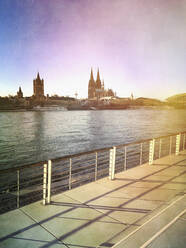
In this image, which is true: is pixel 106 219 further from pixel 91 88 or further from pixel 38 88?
pixel 91 88

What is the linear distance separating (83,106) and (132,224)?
14679 cm

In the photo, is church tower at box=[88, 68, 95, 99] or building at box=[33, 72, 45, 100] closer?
building at box=[33, 72, 45, 100]

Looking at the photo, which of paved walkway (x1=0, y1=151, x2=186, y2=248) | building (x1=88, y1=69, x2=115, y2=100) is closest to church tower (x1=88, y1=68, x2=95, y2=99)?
building (x1=88, y1=69, x2=115, y2=100)

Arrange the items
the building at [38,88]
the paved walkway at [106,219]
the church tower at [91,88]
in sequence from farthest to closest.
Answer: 1. the church tower at [91,88]
2. the building at [38,88]
3. the paved walkway at [106,219]

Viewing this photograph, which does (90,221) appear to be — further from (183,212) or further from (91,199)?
(183,212)

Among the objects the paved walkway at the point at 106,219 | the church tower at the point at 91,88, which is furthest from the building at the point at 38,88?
the paved walkway at the point at 106,219

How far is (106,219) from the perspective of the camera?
2.84m

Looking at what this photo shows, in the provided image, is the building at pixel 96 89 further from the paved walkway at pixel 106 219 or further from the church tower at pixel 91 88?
the paved walkway at pixel 106 219

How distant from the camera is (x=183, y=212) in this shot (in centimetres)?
272

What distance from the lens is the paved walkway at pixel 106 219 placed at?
2.27 m

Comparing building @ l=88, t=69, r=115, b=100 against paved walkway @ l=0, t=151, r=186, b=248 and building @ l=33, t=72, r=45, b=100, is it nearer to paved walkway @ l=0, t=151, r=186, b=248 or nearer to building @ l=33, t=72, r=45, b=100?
building @ l=33, t=72, r=45, b=100

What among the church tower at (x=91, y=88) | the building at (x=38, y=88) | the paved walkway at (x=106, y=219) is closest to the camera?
the paved walkway at (x=106, y=219)

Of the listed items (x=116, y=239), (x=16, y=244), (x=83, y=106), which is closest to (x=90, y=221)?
(x=116, y=239)

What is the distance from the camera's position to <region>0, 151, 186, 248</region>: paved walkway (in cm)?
227
